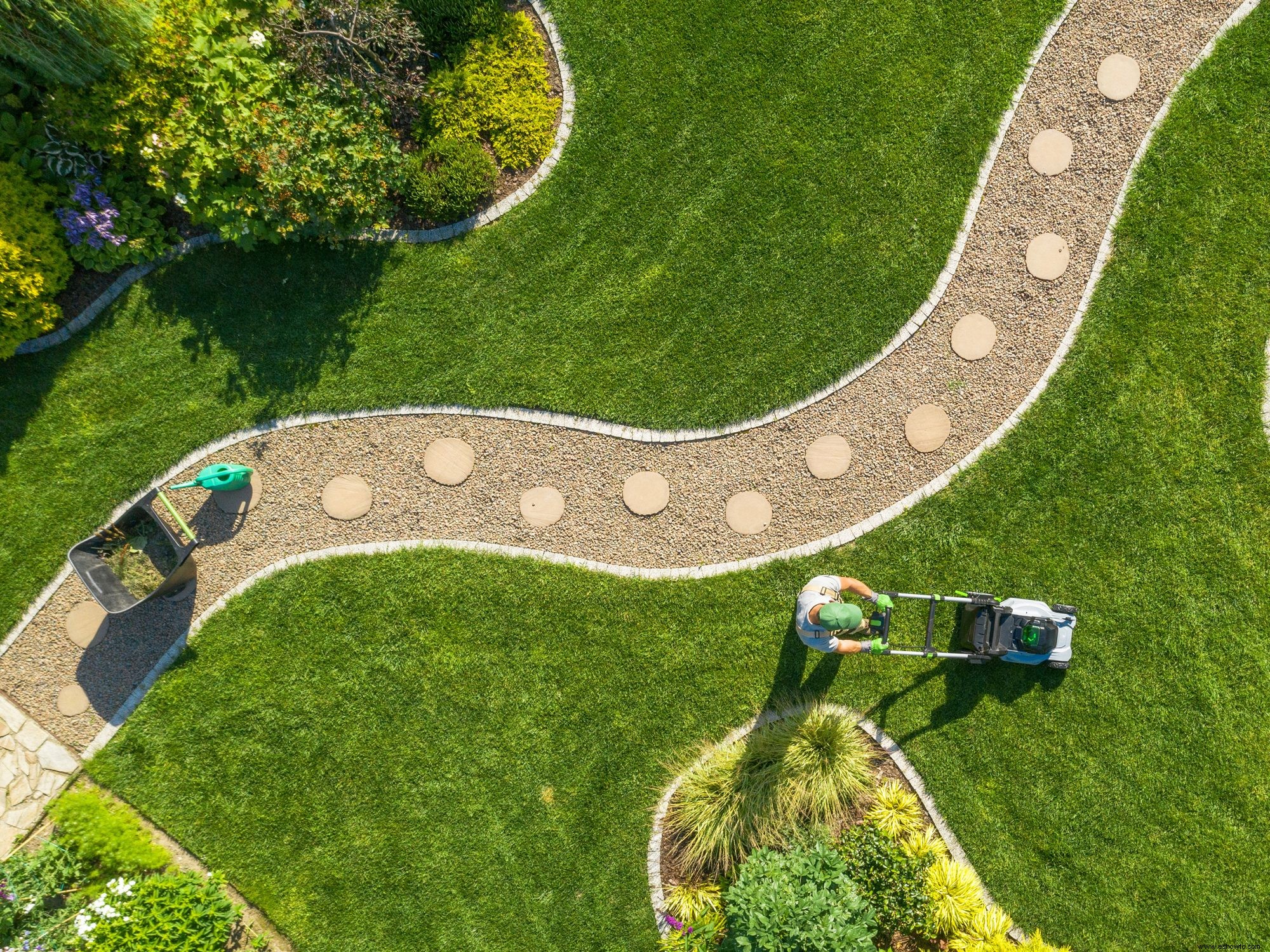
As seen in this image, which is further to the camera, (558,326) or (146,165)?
(558,326)

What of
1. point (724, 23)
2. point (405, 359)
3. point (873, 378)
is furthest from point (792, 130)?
point (405, 359)

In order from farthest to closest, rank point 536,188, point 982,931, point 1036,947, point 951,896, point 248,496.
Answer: point 536,188 → point 248,496 → point 951,896 → point 982,931 → point 1036,947

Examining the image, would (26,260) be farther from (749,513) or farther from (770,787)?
(770,787)

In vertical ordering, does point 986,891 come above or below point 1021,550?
below

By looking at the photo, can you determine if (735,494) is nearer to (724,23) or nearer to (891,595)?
(891,595)

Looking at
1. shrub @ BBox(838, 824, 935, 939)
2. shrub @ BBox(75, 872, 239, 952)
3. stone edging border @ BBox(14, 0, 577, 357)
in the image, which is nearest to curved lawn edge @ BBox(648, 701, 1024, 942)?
shrub @ BBox(838, 824, 935, 939)

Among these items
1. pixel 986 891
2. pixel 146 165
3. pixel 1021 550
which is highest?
pixel 146 165

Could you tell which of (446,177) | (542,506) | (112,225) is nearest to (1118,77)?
(446,177)
